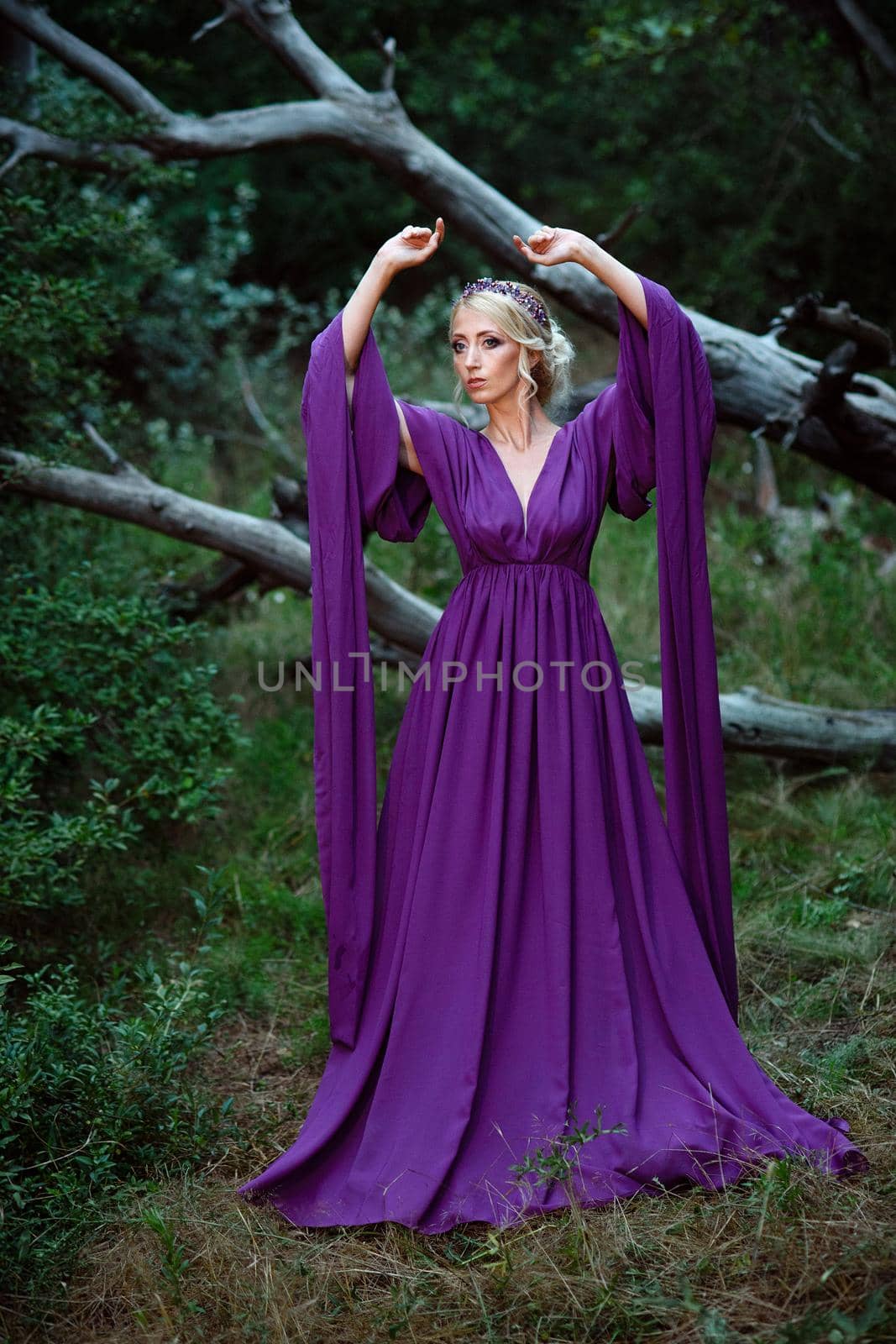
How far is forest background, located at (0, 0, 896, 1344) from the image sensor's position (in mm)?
2295

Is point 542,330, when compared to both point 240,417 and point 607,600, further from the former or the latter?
point 240,417

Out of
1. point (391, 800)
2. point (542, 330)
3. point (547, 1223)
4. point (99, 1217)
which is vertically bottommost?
point (99, 1217)

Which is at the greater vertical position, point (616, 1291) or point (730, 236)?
point (730, 236)

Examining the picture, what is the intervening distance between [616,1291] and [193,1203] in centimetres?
92

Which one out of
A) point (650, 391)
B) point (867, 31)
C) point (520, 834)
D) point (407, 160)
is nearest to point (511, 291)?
point (650, 391)

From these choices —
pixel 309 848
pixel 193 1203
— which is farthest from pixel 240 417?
pixel 193 1203

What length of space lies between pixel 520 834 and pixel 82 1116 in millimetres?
1144

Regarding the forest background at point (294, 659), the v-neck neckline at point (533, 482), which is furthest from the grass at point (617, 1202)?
the v-neck neckline at point (533, 482)

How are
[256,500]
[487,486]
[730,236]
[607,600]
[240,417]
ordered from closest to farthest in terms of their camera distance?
1. [487,486]
2. [607,600]
3. [256,500]
4. [730,236]
5. [240,417]

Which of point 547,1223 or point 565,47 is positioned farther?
point 565,47

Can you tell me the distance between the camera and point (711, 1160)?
249 cm

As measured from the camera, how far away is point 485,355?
282 centimetres

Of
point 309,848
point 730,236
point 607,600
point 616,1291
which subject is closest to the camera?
point 616,1291

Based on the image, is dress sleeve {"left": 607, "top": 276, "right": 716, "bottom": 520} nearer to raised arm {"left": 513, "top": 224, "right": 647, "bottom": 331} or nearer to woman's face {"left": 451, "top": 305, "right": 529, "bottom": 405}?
raised arm {"left": 513, "top": 224, "right": 647, "bottom": 331}
